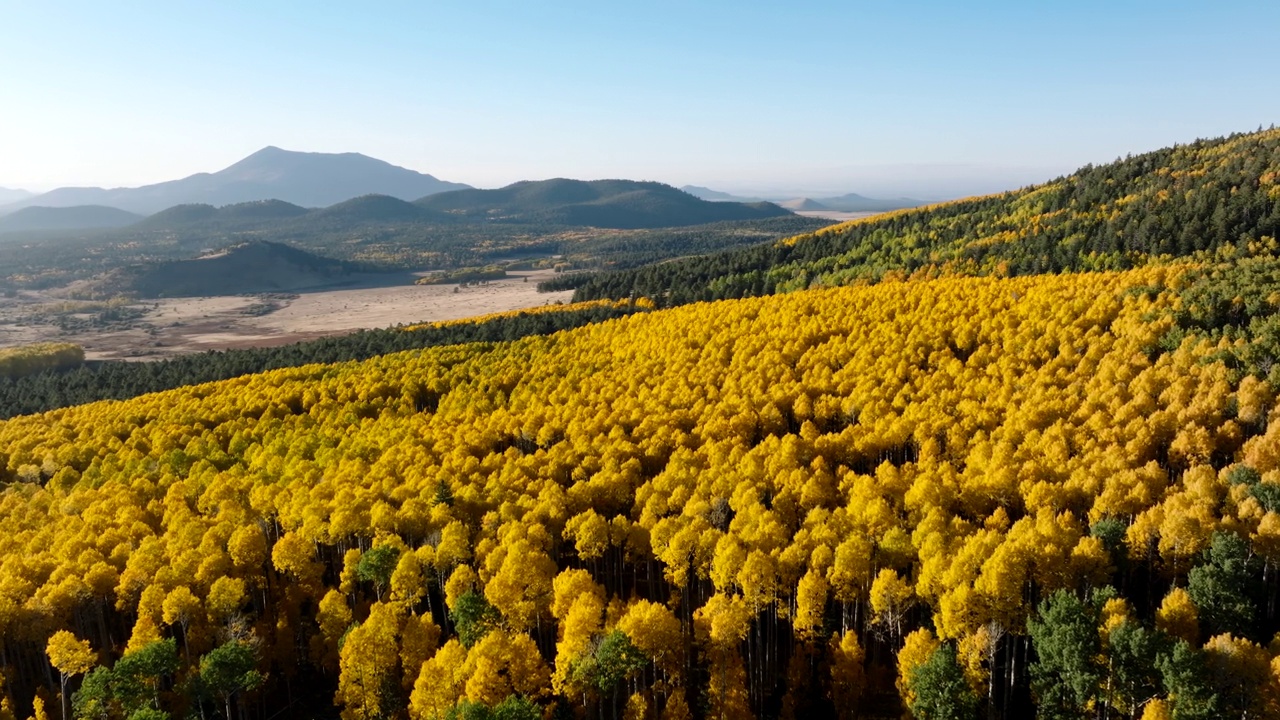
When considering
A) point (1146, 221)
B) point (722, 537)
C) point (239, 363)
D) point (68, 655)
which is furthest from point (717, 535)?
point (239, 363)

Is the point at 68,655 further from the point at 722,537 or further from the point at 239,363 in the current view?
the point at 239,363

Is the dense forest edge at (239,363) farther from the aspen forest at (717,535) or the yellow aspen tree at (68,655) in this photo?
the yellow aspen tree at (68,655)

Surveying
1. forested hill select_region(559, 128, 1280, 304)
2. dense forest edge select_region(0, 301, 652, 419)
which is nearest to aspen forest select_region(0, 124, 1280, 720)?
forested hill select_region(559, 128, 1280, 304)

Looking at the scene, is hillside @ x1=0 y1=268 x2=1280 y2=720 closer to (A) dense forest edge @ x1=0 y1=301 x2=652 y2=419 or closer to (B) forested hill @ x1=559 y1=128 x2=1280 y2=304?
(B) forested hill @ x1=559 y1=128 x2=1280 y2=304

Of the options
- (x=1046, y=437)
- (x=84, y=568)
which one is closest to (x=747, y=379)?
(x=1046, y=437)

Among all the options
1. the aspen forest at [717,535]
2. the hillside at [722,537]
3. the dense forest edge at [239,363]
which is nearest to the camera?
the aspen forest at [717,535]

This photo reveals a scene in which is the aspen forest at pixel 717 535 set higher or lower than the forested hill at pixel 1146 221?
lower

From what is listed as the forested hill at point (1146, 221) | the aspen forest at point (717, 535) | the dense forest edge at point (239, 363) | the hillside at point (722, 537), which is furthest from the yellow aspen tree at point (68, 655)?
the forested hill at point (1146, 221)

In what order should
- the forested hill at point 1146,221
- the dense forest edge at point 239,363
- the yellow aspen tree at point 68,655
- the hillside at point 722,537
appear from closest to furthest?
the hillside at point 722,537, the yellow aspen tree at point 68,655, the forested hill at point 1146,221, the dense forest edge at point 239,363
